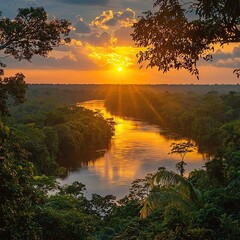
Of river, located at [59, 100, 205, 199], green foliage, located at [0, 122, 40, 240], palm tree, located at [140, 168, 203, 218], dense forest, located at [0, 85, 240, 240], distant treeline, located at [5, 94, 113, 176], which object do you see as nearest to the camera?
green foliage, located at [0, 122, 40, 240]

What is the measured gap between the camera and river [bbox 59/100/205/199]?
169 ft

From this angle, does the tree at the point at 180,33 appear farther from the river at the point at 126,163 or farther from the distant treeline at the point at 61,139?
the distant treeline at the point at 61,139

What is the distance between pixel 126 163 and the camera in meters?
64.2

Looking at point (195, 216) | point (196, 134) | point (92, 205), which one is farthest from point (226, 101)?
point (195, 216)

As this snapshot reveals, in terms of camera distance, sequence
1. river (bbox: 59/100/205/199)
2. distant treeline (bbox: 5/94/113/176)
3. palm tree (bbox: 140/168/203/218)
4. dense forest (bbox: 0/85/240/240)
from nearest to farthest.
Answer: dense forest (bbox: 0/85/240/240)
palm tree (bbox: 140/168/203/218)
river (bbox: 59/100/205/199)
distant treeline (bbox: 5/94/113/176)

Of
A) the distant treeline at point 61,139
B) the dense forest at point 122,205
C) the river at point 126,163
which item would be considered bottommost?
the river at point 126,163

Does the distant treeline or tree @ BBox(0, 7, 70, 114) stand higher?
tree @ BBox(0, 7, 70, 114)

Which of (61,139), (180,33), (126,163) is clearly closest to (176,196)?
(180,33)

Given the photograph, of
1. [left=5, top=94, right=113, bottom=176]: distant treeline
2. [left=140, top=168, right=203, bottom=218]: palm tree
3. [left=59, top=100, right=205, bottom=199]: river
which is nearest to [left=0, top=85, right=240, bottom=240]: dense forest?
[left=140, top=168, right=203, bottom=218]: palm tree

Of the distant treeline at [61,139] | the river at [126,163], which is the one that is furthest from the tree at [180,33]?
the distant treeline at [61,139]

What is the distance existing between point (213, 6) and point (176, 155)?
198 ft

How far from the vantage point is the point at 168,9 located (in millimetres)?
12016

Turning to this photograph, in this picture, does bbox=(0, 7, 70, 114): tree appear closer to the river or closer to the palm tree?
the palm tree

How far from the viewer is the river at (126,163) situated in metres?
51.7
